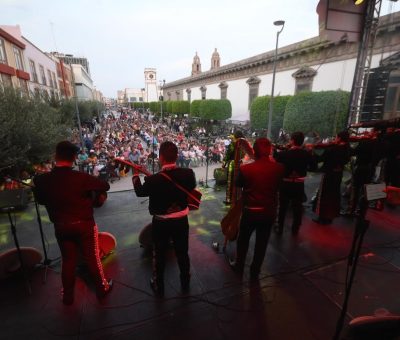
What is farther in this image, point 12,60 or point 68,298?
point 12,60

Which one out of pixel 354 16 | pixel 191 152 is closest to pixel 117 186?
pixel 191 152

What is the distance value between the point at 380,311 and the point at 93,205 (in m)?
3.14

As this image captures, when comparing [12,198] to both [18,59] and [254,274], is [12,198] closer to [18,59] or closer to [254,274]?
[254,274]

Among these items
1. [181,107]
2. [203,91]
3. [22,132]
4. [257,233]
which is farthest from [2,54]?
[203,91]

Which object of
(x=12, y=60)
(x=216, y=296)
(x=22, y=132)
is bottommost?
(x=216, y=296)

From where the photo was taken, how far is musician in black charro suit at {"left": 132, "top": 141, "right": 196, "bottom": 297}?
227cm

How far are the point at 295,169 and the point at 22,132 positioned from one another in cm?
804

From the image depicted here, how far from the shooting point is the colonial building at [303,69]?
10969mm

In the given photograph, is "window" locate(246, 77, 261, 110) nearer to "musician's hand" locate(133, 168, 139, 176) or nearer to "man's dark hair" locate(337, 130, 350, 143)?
"man's dark hair" locate(337, 130, 350, 143)

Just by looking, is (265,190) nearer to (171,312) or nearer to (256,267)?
(256,267)

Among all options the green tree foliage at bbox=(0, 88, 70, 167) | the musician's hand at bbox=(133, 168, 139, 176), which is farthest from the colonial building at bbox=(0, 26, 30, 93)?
the musician's hand at bbox=(133, 168, 139, 176)

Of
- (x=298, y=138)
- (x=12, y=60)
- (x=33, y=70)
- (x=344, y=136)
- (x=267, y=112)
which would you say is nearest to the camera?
(x=298, y=138)

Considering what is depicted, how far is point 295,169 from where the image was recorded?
350 centimetres

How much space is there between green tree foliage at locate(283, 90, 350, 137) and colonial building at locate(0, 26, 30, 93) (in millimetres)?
17229
